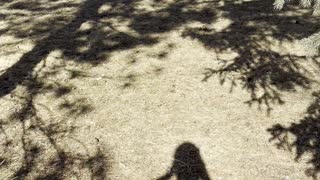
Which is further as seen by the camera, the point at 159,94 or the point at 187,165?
the point at 159,94

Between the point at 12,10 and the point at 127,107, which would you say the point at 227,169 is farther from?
the point at 12,10

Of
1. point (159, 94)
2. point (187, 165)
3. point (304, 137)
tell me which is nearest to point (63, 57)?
point (159, 94)

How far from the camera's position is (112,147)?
6.67 m

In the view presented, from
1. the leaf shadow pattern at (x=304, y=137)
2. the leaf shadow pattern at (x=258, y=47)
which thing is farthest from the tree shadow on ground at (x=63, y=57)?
the leaf shadow pattern at (x=304, y=137)

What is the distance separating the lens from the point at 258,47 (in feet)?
30.9

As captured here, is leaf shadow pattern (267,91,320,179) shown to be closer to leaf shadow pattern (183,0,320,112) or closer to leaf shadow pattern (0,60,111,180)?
leaf shadow pattern (183,0,320,112)

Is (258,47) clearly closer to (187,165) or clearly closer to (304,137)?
(304,137)

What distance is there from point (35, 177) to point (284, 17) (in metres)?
7.53

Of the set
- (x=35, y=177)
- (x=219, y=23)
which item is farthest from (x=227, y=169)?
(x=219, y=23)

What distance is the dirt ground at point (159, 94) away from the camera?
6.38 m

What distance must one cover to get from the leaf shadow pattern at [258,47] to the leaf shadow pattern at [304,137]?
589 millimetres

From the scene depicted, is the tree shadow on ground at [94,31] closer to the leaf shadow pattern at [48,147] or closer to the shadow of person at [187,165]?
the leaf shadow pattern at [48,147]

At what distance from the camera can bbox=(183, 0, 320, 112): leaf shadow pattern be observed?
8.09 m

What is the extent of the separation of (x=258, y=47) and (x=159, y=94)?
112 inches
